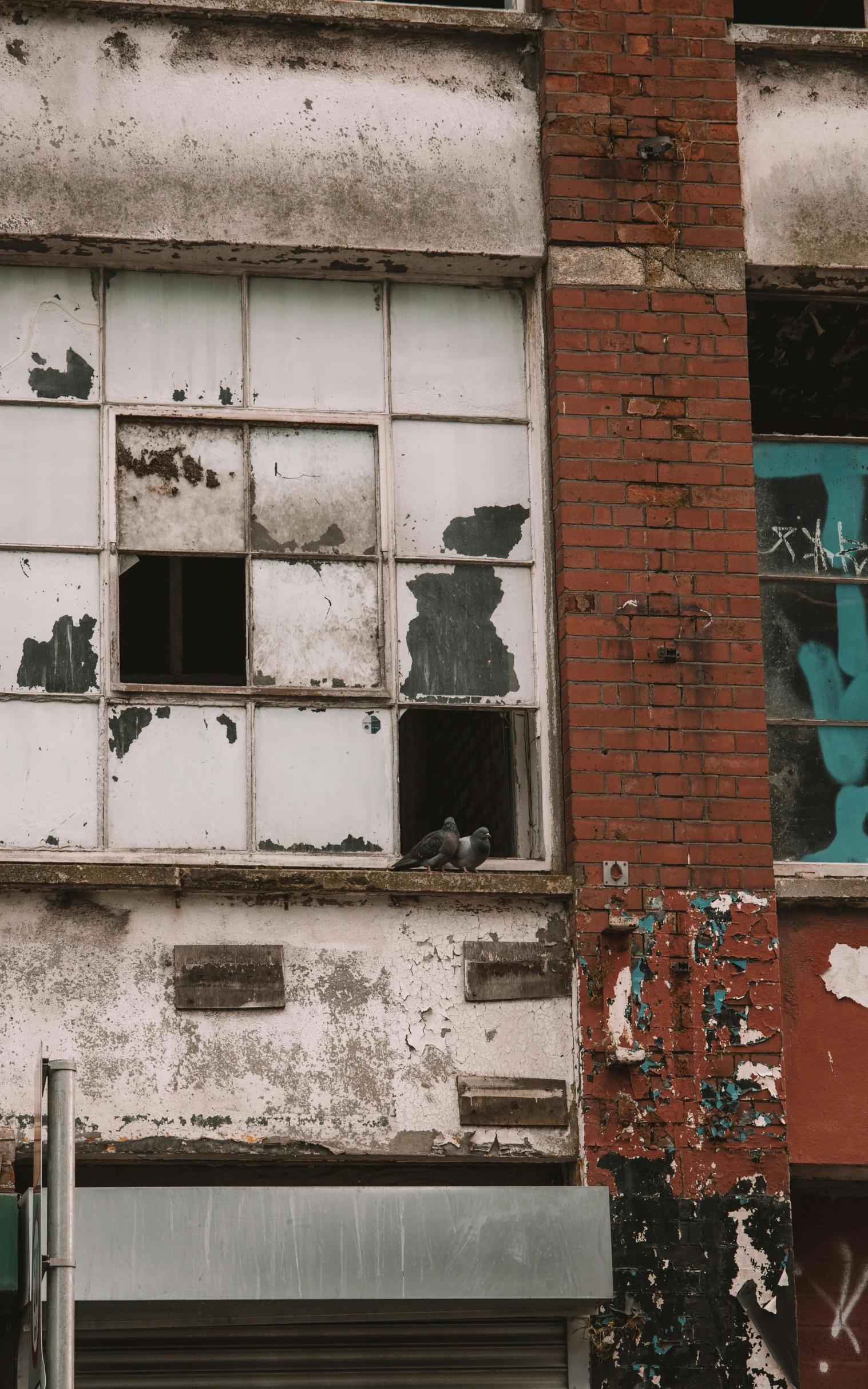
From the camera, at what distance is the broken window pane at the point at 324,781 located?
764 centimetres

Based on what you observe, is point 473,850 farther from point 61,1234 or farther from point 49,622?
point 61,1234

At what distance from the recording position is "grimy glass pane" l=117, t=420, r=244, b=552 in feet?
25.8

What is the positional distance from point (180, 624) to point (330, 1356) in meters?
2.94

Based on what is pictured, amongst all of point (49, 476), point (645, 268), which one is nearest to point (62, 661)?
point (49, 476)

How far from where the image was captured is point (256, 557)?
789cm

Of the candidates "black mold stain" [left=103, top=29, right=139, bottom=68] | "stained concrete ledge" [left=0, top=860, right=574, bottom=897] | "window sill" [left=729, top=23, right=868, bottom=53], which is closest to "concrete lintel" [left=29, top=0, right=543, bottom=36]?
"black mold stain" [left=103, top=29, right=139, bottom=68]

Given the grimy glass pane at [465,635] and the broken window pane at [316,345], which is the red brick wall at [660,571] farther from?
the broken window pane at [316,345]

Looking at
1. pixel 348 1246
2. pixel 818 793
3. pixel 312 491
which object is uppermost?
pixel 312 491

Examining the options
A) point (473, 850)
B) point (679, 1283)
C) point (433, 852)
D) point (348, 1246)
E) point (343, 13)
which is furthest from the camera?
point (343, 13)

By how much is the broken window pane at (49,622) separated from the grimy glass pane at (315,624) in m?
0.68

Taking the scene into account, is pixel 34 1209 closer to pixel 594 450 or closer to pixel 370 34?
pixel 594 450

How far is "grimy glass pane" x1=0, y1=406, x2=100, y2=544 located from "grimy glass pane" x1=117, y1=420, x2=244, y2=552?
125mm

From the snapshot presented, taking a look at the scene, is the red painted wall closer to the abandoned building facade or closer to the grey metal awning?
the abandoned building facade

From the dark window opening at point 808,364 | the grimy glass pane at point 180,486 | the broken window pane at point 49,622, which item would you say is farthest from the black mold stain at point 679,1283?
the dark window opening at point 808,364
